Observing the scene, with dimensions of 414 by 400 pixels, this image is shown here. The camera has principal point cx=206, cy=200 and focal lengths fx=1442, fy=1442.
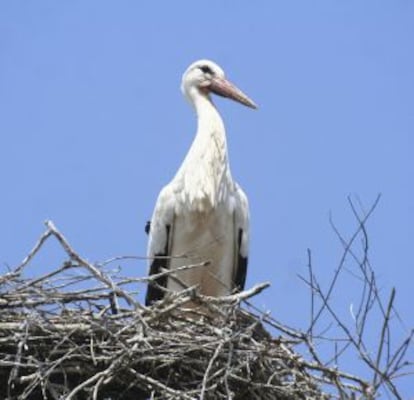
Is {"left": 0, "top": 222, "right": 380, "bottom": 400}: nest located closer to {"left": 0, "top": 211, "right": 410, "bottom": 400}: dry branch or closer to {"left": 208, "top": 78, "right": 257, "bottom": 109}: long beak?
{"left": 0, "top": 211, "right": 410, "bottom": 400}: dry branch

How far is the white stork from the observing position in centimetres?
766

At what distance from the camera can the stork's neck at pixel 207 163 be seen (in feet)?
25.5

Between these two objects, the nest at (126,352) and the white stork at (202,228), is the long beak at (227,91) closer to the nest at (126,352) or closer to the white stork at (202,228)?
the white stork at (202,228)

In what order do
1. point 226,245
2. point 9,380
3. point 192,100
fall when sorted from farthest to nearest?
point 192,100 < point 226,245 < point 9,380

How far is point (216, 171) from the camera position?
26.1ft

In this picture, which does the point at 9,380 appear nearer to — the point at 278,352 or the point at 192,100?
the point at 278,352

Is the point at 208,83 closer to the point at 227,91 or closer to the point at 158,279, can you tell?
the point at 227,91

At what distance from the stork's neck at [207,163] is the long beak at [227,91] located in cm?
16

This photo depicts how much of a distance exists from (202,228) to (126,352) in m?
2.08

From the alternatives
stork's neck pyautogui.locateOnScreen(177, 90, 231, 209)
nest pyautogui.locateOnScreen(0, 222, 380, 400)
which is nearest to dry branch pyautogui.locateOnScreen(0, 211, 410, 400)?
nest pyautogui.locateOnScreen(0, 222, 380, 400)

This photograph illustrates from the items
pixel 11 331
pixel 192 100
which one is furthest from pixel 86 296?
pixel 192 100

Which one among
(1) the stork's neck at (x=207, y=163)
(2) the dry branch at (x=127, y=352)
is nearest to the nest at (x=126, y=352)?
(2) the dry branch at (x=127, y=352)

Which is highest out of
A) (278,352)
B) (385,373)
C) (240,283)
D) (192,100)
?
(192,100)

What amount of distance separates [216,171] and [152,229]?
48 cm
